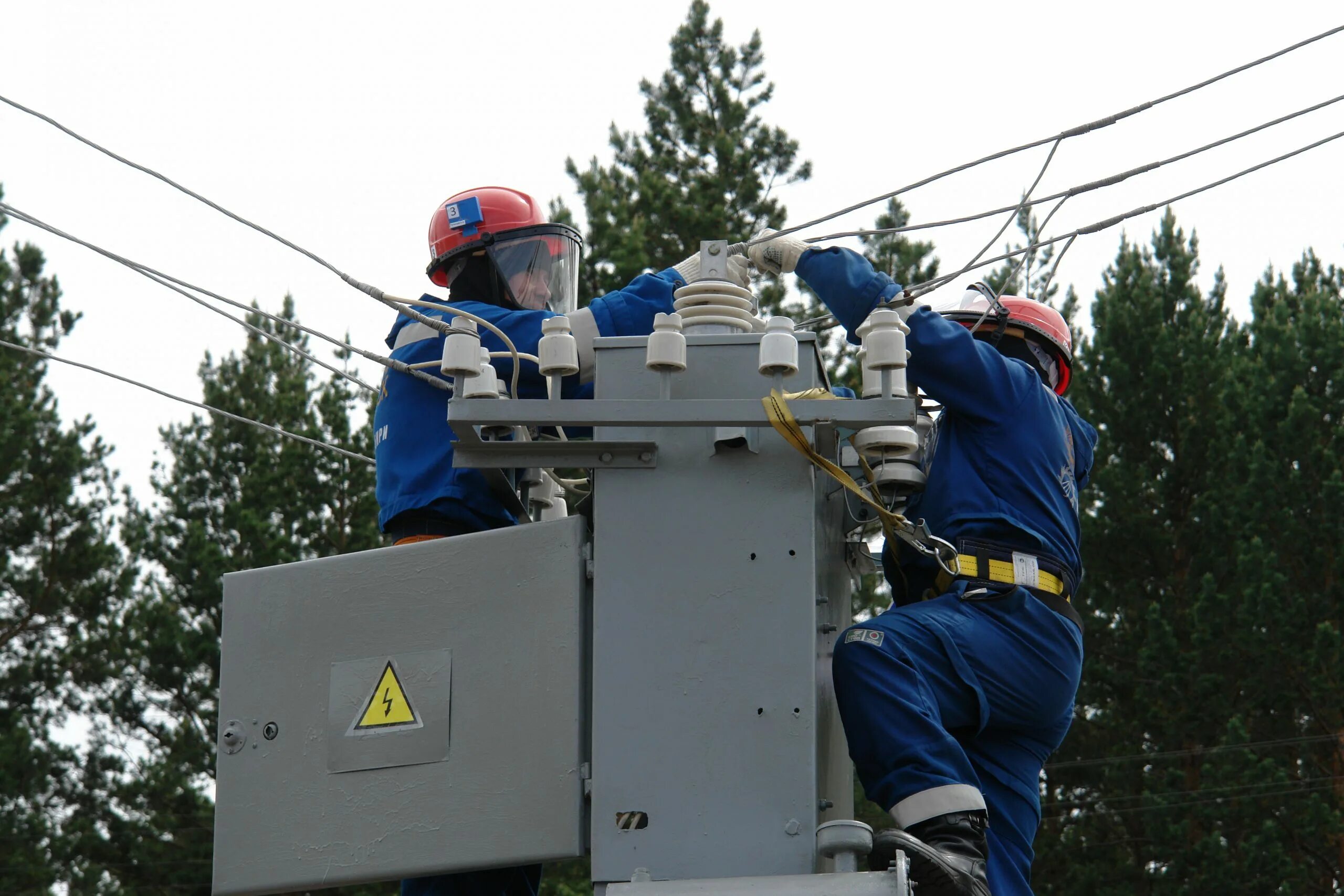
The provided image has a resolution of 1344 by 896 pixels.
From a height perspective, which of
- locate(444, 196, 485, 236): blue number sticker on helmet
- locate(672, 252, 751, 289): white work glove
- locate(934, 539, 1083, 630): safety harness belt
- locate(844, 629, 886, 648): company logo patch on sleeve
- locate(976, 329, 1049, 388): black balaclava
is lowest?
locate(844, 629, 886, 648): company logo patch on sleeve

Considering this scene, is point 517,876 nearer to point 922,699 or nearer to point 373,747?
point 373,747

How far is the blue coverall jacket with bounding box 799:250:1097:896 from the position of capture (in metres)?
4.38

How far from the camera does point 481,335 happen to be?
5.21 metres

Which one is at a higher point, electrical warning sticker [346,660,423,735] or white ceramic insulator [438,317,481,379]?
white ceramic insulator [438,317,481,379]

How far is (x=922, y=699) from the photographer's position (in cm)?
439

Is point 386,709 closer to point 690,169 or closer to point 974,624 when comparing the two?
point 974,624

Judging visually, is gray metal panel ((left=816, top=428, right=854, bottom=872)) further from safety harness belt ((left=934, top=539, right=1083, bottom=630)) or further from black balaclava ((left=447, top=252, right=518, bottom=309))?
black balaclava ((left=447, top=252, right=518, bottom=309))

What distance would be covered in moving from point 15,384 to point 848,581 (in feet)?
73.2

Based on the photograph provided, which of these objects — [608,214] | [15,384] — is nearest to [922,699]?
[608,214]

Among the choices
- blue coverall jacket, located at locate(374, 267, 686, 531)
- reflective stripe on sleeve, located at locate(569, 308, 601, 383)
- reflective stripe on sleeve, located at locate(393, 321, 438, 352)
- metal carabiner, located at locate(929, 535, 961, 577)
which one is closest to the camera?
metal carabiner, located at locate(929, 535, 961, 577)

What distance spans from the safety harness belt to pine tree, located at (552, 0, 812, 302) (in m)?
15.9

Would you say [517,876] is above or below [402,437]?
below

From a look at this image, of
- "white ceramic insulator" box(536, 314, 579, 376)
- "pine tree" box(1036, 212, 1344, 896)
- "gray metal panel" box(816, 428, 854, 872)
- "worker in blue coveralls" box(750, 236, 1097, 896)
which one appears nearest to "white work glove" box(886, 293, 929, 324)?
"worker in blue coveralls" box(750, 236, 1097, 896)

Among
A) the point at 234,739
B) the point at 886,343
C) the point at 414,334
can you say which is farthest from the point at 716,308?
the point at 234,739
